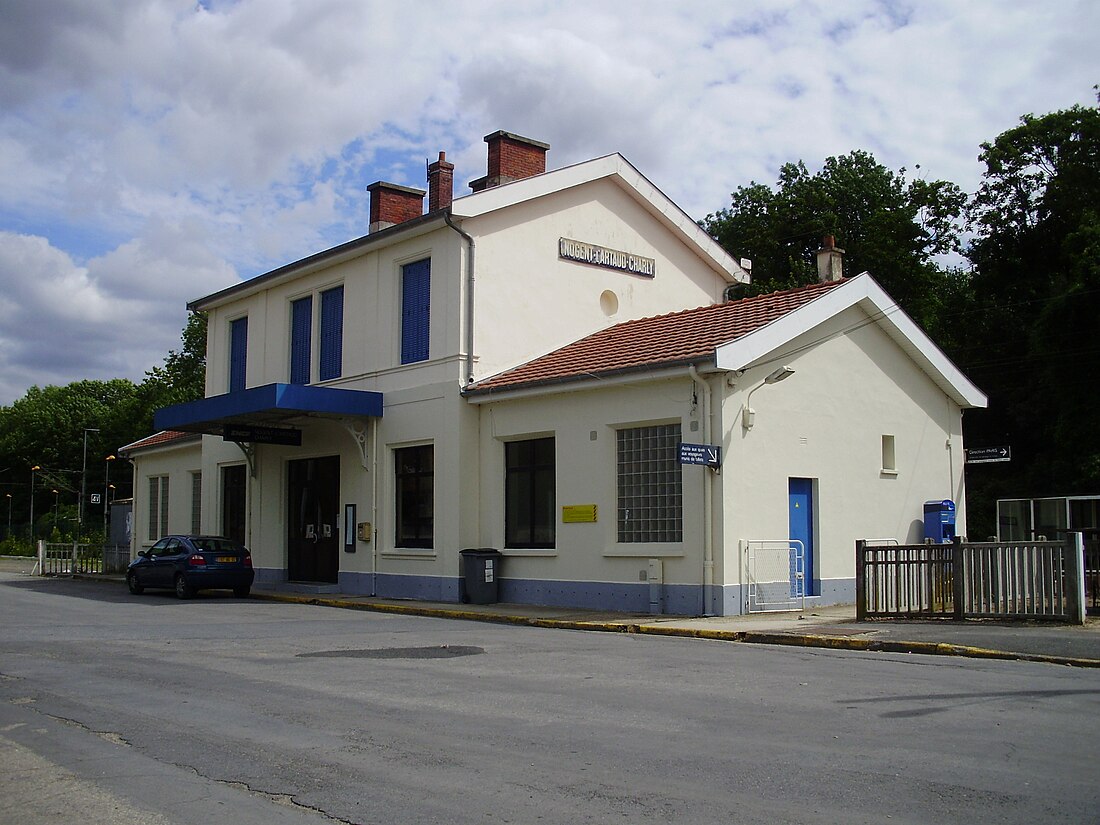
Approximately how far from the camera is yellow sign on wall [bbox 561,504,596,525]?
19406mm

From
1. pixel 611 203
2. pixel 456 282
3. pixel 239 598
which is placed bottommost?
pixel 239 598

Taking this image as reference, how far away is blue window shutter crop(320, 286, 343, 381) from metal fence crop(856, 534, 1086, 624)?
13.7 meters

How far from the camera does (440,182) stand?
82.4ft

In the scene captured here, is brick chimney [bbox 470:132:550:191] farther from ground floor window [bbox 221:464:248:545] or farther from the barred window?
ground floor window [bbox 221:464:248:545]

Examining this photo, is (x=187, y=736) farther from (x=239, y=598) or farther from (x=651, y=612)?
(x=239, y=598)

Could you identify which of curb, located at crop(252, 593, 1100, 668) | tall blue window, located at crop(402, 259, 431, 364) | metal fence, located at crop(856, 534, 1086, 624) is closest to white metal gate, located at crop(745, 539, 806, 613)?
metal fence, located at crop(856, 534, 1086, 624)

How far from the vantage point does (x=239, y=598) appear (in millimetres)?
24203

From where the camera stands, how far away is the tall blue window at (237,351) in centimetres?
2997

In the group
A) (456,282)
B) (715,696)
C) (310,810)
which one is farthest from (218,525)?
(310,810)

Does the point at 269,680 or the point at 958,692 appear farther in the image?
the point at 269,680

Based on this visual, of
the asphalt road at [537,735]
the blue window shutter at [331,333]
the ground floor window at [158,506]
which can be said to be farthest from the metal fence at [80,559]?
the asphalt road at [537,735]

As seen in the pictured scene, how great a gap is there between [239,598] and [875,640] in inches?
594

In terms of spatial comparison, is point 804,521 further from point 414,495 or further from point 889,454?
point 414,495

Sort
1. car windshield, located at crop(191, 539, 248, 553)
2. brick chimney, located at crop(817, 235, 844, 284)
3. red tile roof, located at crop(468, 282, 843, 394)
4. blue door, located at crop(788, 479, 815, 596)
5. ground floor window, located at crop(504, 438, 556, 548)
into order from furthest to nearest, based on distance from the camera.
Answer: car windshield, located at crop(191, 539, 248, 553) → brick chimney, located at crop(817, 235, 844, 284) → ground floor window, located at crop(504, 438, 556, 548) → blue door, located at crop(788, 479, 815, 596) → red tile roof, located at crop(468, 282, 843, 394)
